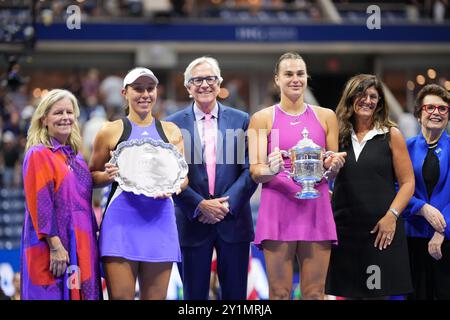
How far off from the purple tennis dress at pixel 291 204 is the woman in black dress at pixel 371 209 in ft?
0.87

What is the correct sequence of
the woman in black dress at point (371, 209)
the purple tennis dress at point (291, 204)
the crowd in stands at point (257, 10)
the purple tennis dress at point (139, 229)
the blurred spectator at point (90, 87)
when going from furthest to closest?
the crowd in stands at point (257, 10) < the blurred spectator at point (90, 87) < the woman in black dress at point (371, 209) < the purple tennis dress at point (291, 204) < the purple tennis dress at point (139, 229)

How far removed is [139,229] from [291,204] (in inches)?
39.4

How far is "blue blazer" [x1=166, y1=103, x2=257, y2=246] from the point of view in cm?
555

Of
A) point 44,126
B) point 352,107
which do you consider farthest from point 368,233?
point 44,126

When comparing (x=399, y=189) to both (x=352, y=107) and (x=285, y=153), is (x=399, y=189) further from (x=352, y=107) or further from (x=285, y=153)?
(x=285, y=153)

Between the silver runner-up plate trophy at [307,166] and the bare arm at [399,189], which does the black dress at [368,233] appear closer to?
the bare arm at [399,189]

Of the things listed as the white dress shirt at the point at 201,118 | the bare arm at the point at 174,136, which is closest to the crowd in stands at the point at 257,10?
the white dress shirt at the point at 201,118

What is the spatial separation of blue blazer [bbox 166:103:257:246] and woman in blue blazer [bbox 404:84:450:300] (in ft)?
3.84

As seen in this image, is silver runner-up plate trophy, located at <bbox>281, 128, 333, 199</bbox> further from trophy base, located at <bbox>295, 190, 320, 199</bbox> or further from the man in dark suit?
the man in dark suit

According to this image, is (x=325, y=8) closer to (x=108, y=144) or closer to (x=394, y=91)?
(x=394, y=91)

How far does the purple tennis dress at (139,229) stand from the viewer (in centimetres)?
502

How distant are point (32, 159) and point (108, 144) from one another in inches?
20.1

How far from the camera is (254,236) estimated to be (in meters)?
5.62

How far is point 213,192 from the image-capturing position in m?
5.59
